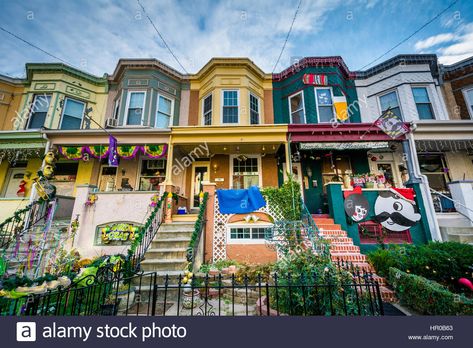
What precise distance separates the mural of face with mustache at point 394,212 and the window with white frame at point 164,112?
410 inches

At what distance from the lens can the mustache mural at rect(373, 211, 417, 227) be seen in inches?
276

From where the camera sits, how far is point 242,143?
8.67 metres

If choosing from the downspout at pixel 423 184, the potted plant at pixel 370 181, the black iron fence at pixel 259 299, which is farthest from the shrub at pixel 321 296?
the downspout at pixel 423 184

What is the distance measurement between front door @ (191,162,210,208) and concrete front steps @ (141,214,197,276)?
248 centimetres

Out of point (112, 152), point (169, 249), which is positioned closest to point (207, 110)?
point (112, 152)

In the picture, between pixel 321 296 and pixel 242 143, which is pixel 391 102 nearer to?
pixel 242 143

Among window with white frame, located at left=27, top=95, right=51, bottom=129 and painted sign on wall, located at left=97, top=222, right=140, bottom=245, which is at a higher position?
window with white frame, located at left=27, top=95, right=51, bottom=129

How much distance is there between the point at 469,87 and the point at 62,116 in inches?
837

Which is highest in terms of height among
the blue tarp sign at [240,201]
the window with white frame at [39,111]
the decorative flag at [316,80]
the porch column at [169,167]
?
the decorative flag at [316,80]

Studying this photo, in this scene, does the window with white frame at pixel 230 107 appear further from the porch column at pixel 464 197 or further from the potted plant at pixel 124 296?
the porch column at pixel 464 197

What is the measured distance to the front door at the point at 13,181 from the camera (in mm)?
9578

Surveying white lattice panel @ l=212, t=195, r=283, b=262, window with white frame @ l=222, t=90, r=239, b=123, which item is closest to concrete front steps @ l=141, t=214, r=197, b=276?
white lattice panel @ l=212, t=195, r=283, b=262

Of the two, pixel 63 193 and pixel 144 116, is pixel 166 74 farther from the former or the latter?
pixel 63 193

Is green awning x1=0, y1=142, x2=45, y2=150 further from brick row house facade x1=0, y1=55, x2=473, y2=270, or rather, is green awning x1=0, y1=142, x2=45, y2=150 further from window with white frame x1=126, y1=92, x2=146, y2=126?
window with white frame x1=126, y1=92, x2=146, y2=126
